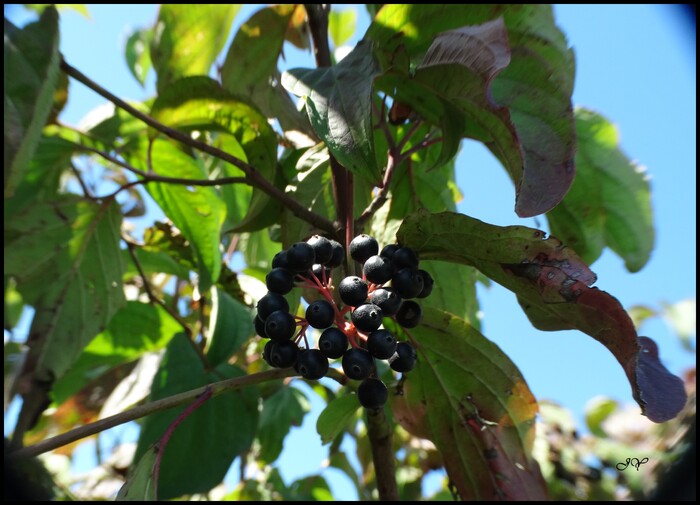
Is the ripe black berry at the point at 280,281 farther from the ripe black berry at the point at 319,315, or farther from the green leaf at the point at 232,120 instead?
the green leaf at the point at 232,120

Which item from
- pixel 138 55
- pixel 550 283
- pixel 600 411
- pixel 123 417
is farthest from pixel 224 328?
pixel 600 411

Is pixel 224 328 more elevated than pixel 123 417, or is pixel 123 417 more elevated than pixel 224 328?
pixel 224 328

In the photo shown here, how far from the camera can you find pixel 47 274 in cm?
126

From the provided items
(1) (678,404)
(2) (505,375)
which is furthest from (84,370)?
(1) (678,404)

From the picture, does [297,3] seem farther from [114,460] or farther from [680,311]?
[680,311]

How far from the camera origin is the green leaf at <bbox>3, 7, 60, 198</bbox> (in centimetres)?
70

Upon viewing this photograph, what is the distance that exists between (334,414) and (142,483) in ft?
0.86

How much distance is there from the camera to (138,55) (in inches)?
78.4

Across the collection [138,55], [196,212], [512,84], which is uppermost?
[138,55]

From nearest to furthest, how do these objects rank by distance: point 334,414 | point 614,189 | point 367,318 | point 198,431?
point 367,318 → point 334,414 → point 614,189 → point 198,431

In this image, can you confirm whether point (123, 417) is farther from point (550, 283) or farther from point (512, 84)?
point (512, 84)

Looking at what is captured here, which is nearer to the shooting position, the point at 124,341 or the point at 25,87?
the point at 25,87

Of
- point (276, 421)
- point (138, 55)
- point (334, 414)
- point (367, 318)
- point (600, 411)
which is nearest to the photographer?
point (367, 318)

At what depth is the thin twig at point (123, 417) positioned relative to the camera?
2.35 ft
